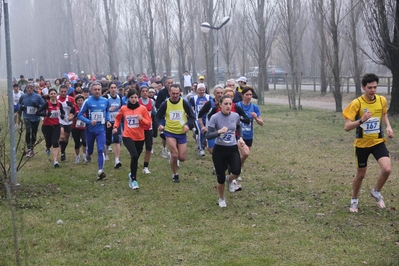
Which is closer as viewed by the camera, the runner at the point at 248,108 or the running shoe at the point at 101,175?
the runner at the point at 248,108

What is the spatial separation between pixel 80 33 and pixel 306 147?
52.5m

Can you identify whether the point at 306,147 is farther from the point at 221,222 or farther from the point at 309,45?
the point at 309,45

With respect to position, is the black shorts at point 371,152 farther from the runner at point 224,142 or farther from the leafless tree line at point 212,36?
the leafless tree line at point 212,36

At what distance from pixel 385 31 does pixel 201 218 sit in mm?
12801

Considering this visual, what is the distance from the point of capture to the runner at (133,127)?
9.29 metres

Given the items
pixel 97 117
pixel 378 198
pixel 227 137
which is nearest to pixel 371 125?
pixel 378 198

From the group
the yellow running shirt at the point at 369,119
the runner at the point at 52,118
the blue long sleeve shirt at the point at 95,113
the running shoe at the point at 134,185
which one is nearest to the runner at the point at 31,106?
the runner at the point at 52,118

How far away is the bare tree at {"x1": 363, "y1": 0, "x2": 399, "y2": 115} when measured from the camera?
55.7ft

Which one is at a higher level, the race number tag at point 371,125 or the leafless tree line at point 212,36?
the leafless tree line at point 212,36

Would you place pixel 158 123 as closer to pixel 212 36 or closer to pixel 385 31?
pixel 385 31

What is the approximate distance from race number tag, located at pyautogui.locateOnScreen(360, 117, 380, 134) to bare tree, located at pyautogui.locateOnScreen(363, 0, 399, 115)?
10.6m

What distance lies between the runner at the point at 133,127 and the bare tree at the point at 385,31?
1090 centimetres

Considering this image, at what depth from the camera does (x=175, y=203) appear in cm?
836

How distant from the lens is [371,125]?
7141 millimetres
